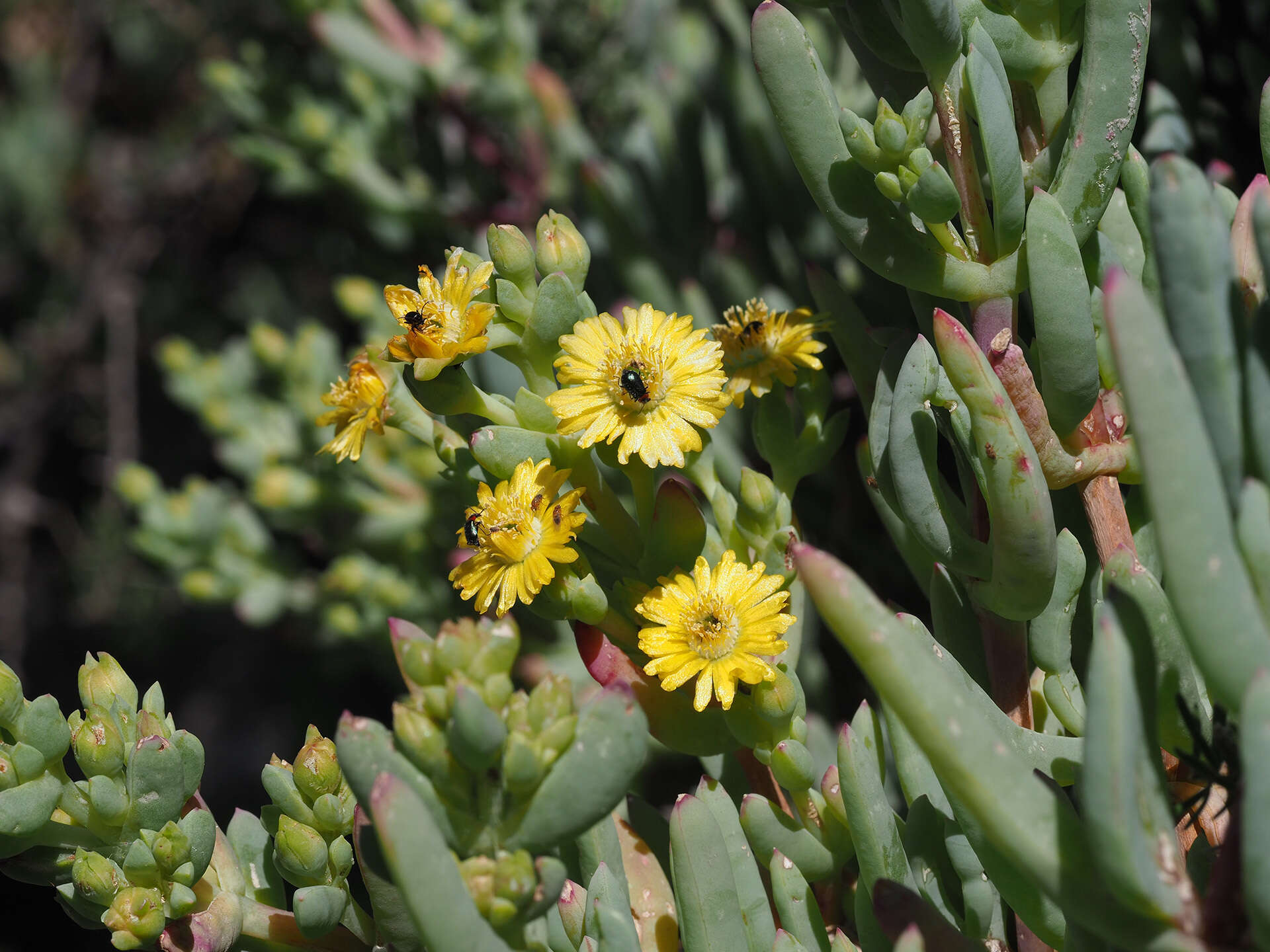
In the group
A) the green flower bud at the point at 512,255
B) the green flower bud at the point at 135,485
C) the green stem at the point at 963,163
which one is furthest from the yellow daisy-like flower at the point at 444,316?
the green flower bud at the point at 135,485

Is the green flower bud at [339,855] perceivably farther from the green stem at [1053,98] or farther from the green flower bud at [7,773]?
the green stem at [1053,98]

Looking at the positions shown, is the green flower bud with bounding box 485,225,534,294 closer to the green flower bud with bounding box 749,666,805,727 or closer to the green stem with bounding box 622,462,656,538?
the green stem with bounding box 622,462,656,538

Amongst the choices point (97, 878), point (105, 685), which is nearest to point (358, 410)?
point (105, 685)

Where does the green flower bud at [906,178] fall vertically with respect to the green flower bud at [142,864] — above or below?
above

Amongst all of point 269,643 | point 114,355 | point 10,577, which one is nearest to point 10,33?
point 114,355

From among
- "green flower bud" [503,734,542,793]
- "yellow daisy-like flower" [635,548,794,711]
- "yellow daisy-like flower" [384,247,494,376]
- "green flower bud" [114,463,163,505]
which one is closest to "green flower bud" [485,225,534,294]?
"yellow daisy-like flower" [384,247,494,376]

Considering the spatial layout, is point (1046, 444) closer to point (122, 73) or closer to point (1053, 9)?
point (1053, 9)

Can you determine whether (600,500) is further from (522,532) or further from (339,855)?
(339,855)
